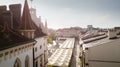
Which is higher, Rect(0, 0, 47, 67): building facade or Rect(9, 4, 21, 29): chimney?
Rect(9, 4, 21, 29): chimney

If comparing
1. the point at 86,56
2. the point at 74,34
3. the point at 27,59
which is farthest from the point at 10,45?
the point at 74,34

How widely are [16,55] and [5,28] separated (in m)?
2.92

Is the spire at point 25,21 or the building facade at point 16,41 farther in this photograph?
the spire at point 25,21

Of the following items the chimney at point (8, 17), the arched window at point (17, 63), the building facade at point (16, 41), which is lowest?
the arched window at point (17, 63)

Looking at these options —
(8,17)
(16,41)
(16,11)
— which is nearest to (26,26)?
(8,17)

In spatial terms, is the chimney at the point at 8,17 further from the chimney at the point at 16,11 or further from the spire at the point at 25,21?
the chimney at the point at 16,11

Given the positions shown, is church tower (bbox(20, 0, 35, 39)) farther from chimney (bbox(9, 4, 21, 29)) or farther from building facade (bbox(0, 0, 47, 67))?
chimney (bbox(9, 4, 21, 29))

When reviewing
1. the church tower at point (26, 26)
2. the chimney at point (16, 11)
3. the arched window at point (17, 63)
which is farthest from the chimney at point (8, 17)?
the arched window at point (17, 63)

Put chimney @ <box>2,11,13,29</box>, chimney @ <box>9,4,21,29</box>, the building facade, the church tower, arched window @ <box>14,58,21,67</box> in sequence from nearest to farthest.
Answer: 1. the building facade
2. arched window @ <box>14,58,21,67</box>
3. chimney @ <box>2,11,13,29</box>
4. the church tower
5. chimney @ <box>9,4,21,29</box>

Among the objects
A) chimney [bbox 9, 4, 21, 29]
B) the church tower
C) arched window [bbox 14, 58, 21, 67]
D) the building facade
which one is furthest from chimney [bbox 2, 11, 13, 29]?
arched window [bbox 14, 58, 21, 67]

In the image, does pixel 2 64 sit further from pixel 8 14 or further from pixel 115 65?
pixel 115 65

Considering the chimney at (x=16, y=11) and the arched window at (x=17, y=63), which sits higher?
the chimney at (x=16, y=11)

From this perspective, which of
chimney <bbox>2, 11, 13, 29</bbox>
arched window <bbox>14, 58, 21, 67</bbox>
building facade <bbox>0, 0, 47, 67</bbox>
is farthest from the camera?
chimney <bbox>2, 11, 13, 29</bbox>

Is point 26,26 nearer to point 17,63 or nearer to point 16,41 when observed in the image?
point 16,41
